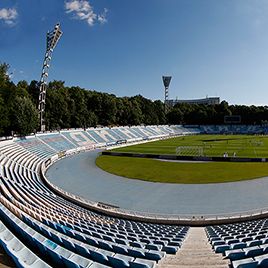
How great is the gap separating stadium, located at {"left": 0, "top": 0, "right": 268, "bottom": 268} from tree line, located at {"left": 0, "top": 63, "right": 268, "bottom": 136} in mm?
383

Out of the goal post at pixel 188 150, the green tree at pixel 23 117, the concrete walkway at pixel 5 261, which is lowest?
the goal post at pixel 188 150

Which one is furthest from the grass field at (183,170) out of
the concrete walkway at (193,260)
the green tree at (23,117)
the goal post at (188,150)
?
the concrete walkway at (193,260)

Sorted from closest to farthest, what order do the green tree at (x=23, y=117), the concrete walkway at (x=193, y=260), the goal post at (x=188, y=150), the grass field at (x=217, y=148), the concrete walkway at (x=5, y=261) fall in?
the concrete walkway at (x=5, y=261) < the concrete walkway at (x=193, y=260) < the grass field at (x=217, y=148) < the green tree at (x=23, y=117) < the goal post at (x=188, y=150)

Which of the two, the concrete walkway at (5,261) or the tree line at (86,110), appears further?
the tree line at (86,110)

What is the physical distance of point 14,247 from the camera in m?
6.94

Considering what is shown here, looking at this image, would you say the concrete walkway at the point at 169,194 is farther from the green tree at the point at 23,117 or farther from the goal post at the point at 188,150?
the goal post at the point at 188,150

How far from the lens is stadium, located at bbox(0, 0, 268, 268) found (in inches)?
298

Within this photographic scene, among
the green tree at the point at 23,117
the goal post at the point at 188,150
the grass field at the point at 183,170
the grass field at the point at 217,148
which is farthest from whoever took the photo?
the goal post at the point at 188,150

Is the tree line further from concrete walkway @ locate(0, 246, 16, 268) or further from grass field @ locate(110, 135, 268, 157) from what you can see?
concrete walkway @ locate(0, 246, 16, 268)

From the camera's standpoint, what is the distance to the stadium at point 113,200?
7564 millimetres

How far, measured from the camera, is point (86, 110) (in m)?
92.1

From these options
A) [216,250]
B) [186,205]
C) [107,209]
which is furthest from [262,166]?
[216,250]

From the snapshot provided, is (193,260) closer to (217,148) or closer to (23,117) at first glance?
(23,117)

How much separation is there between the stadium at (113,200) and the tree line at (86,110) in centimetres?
38
